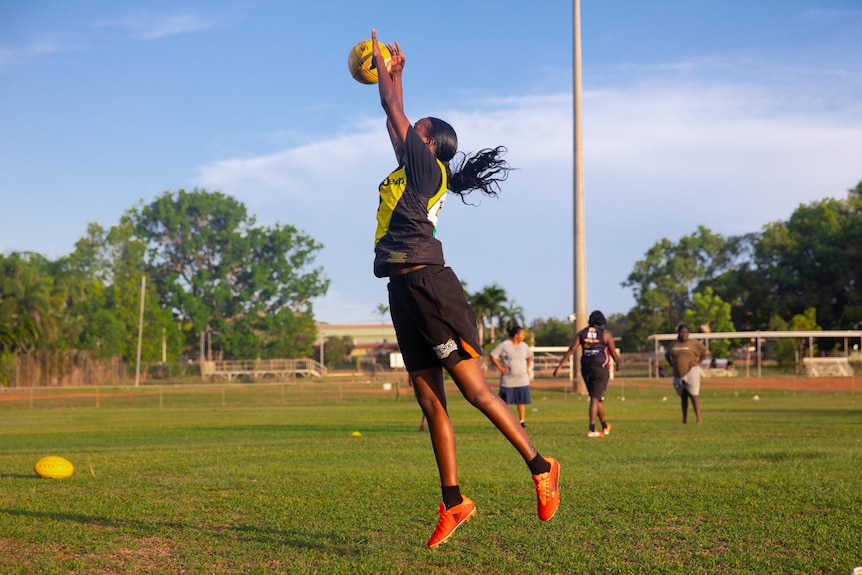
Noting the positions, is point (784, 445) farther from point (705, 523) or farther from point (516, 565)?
point (516, 565)

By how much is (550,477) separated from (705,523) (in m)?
1.52

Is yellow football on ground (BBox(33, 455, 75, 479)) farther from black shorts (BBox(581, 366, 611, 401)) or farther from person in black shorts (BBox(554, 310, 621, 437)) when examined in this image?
black shorts (BBox(581, 366, 611, 401))

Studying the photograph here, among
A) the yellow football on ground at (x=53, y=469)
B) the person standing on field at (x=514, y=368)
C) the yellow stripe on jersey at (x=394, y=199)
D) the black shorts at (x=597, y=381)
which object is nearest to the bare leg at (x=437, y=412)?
the yellow stripe on jersey at (x=394, y=199)

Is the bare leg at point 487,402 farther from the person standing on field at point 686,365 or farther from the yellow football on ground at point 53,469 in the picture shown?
the person standing on field at point 686,365

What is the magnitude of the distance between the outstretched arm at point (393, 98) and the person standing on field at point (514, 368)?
1220cm

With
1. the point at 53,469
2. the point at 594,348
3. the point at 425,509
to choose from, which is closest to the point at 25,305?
the point at 594,348

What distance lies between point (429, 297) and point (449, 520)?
1.28 m

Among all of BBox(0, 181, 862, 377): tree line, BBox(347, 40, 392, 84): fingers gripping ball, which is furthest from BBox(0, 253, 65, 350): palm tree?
BBox(347, 40, 392, 84): fingers gripping ball

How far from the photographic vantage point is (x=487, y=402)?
18.0 feet

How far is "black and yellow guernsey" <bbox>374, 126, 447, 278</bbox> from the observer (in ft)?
17.9

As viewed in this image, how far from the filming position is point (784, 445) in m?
12.8

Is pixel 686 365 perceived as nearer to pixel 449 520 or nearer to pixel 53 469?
pixel 53 469

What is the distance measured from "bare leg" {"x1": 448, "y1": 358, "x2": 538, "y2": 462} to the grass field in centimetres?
65

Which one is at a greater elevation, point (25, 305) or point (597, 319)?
point (25, 305)
